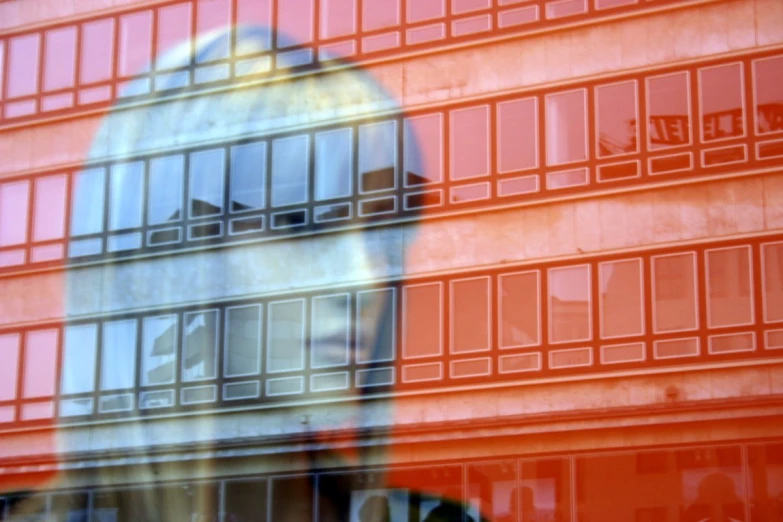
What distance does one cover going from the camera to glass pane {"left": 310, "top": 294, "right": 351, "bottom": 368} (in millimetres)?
31156

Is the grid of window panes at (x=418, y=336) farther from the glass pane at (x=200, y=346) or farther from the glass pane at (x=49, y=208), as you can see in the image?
the glass pane at (x=49, y=208)

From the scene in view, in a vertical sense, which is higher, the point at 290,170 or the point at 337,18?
the point at 337,18

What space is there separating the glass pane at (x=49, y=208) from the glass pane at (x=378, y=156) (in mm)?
7121

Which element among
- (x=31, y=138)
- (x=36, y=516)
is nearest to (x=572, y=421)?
(x=36, y=516)

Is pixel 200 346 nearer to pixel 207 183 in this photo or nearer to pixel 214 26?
pixel 207 183

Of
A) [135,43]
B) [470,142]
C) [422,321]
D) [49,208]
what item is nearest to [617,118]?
[470,142]

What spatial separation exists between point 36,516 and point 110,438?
8.13 feet

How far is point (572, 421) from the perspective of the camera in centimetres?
2827

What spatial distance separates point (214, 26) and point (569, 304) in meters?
10.3

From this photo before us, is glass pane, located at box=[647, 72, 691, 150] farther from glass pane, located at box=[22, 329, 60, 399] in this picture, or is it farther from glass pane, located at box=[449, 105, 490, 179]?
glass pane, located at box=[22, 329, 60, 399]

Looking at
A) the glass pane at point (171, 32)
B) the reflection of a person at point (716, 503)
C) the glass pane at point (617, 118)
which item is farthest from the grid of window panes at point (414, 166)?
the reflection of a person at point (716, 503)

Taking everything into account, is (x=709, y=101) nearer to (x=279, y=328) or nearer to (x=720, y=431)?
(x=720, y=431)

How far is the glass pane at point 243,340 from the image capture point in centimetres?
3222

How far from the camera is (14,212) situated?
Result: 117 feet
